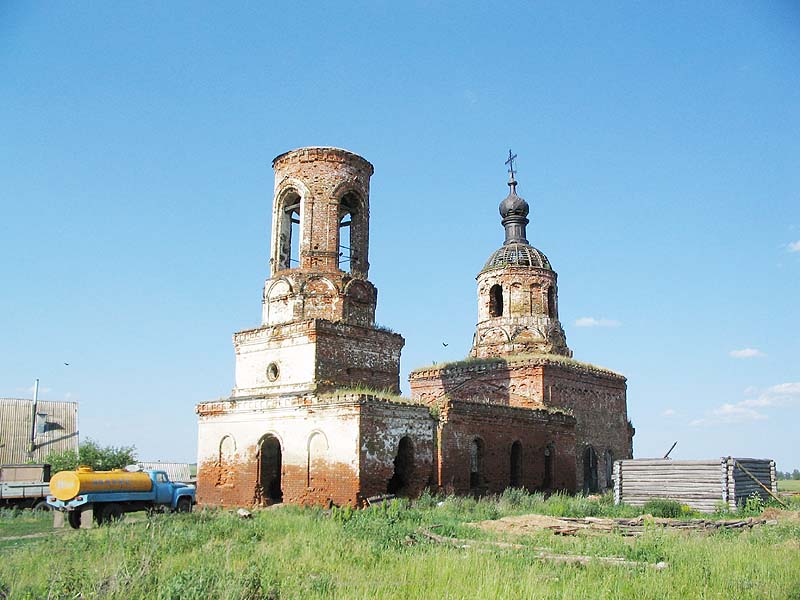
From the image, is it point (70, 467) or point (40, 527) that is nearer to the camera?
point (40, 527)

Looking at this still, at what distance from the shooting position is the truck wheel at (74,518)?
15414 millimetres

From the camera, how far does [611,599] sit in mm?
7586

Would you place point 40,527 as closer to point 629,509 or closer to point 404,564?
point 404,564

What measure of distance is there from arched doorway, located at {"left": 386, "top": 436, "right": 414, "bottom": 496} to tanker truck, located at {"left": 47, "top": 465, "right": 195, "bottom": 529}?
5.28 m

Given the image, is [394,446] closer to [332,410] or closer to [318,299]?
[332,410]

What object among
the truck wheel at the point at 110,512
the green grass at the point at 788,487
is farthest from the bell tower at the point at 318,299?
the green grass at the point at 788,487

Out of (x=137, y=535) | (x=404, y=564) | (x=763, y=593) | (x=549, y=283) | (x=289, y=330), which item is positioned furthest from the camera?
(x=549, y=283)

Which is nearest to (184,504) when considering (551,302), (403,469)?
(403,469)

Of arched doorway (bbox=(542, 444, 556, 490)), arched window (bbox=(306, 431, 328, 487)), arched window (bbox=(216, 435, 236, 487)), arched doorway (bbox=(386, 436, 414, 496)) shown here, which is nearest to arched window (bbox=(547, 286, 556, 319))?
arched doorway (bbox=(542, 444, 556, 490))

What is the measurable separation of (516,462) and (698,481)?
4931mm

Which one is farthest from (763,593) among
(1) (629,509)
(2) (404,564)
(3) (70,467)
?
(3) (70,467)

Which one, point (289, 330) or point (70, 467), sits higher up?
point (289, 330)

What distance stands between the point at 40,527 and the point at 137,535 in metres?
5.88

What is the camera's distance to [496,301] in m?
27.5
